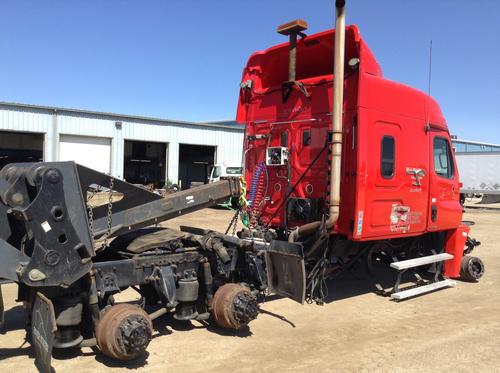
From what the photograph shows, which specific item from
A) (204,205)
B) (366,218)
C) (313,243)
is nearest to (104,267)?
(204,205)

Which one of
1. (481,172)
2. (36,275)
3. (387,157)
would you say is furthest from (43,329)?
(481,172)

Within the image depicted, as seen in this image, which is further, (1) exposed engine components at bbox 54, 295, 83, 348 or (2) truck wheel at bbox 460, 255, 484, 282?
(2) truck wheel at bbox 460, 255, 484, 282

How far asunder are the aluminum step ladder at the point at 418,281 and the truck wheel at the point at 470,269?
438mm

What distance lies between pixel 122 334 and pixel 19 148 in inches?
1473

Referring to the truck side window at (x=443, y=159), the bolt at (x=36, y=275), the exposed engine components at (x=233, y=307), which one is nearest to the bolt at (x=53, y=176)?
the bolt at (x=36, y=275)

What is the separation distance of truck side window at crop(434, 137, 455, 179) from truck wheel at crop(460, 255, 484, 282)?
5.26 feet

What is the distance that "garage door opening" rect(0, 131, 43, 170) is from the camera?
119 ft

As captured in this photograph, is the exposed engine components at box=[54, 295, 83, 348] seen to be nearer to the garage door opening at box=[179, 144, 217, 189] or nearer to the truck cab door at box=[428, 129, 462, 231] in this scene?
the truck cab door at box=[428, 129, 462, 231]

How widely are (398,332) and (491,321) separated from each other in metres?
1.39

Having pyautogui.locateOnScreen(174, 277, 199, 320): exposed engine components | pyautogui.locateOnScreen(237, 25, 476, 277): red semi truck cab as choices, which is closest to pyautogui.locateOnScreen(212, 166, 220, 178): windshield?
pyautogui.locateOnScreen(237, 25, 476, 277): red semi truck cab

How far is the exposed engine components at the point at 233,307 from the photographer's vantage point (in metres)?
4.96

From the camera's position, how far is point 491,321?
5879 mm

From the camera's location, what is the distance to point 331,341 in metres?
5.07

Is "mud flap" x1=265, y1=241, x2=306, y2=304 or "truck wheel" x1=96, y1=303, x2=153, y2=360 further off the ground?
"mud flap" x1=265, y1=241, x2=306, y2=304
